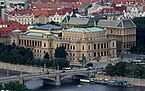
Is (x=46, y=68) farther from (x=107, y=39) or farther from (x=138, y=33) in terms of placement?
(x=138, y=33)

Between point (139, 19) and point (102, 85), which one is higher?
point (139, 19)

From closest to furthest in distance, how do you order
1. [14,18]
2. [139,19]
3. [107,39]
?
[107,39] → [139,19] → [14,18]

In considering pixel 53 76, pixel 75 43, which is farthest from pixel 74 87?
pixel 75 43

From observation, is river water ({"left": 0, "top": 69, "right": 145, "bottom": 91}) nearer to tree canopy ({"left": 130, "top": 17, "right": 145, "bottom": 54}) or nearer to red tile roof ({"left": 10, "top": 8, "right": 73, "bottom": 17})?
tree canopy ({"left": 130, "top": 17, "right": 145, "bottom": 54})

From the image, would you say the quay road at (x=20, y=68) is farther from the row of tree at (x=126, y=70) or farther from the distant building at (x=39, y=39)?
the row of tree at (x=126, y=70)

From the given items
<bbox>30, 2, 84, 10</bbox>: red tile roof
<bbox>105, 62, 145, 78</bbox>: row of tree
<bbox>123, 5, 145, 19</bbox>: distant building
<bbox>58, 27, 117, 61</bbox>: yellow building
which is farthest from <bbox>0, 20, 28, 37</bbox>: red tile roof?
<bbox>105, 62, 145, 78</bbox>: row of tree

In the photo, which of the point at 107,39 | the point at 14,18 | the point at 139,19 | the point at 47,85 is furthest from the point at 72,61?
the point at 14,18
